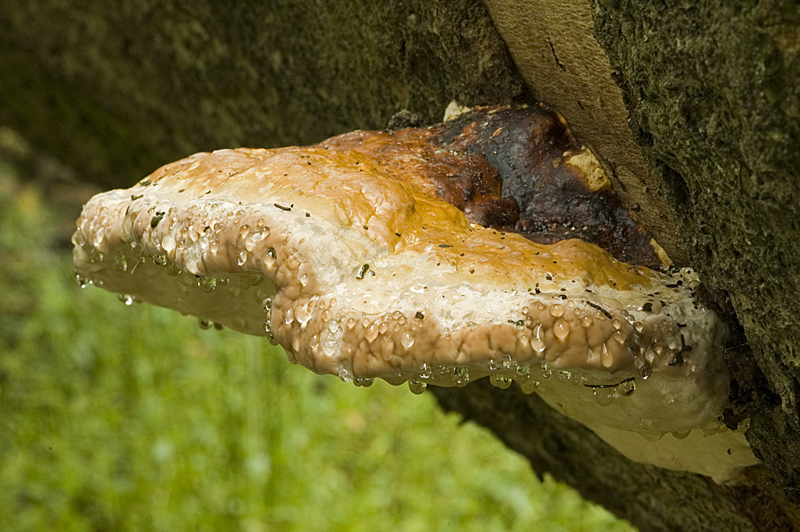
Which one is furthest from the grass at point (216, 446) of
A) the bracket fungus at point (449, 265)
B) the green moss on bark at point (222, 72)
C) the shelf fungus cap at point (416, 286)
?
the shelf fungus cap at point (416, 286)

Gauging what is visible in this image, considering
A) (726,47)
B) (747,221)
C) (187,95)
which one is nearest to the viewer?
(726,47)

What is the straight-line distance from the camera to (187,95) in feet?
9.50

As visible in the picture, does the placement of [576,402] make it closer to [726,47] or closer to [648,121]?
[648,121]

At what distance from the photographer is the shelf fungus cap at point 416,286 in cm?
97

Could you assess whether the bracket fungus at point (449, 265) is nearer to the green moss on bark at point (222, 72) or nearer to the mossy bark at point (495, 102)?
the mossy bark at point (495, 102)

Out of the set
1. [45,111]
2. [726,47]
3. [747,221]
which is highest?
[726,47]

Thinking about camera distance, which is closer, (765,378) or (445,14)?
(765,378)

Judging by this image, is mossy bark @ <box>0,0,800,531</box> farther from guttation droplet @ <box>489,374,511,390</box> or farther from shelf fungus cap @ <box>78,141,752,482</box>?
guttation droplet @ <box>489,374,511,390</box>

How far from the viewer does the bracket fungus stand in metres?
0.98

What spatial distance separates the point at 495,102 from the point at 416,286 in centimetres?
69

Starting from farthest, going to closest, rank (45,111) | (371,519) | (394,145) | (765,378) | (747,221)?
1. (371,519)
2. (45,111)
3. (394,145)
4. (765,378)
5. (747,221)

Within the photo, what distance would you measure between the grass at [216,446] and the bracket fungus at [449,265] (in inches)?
125

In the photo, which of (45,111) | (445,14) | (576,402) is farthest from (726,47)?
(45,111)

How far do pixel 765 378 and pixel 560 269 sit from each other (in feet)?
1.24
